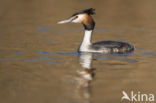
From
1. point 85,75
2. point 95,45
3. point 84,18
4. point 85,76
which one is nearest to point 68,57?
point 95,45

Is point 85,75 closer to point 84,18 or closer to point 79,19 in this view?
point 79,19

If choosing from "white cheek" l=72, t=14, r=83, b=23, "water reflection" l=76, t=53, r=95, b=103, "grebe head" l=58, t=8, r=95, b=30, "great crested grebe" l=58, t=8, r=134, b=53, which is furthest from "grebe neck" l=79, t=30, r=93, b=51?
"white cheek" l=72, t=14, r=83, b=23

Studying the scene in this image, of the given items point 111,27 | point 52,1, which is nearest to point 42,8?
point 52,1

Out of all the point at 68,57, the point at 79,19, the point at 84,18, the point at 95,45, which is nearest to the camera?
the point at 68,57

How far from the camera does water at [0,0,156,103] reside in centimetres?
1050

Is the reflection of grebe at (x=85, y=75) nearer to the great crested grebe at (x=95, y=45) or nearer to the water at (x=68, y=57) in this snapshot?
the water at (x=68, y=57)

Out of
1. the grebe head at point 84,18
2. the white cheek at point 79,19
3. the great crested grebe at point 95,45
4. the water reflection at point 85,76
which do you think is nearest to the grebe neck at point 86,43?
the great crested grebe at point 95,45

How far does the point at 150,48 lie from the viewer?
52.5 feet

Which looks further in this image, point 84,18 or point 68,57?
point 84,18

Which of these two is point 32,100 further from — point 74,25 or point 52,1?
point 52,1

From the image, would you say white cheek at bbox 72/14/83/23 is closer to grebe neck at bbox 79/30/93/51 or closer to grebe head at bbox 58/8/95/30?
grebe head at bbox 58/8/95/30

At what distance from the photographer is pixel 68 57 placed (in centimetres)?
1461

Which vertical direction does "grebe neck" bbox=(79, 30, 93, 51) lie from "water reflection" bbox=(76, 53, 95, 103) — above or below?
above

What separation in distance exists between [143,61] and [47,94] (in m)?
4.51
